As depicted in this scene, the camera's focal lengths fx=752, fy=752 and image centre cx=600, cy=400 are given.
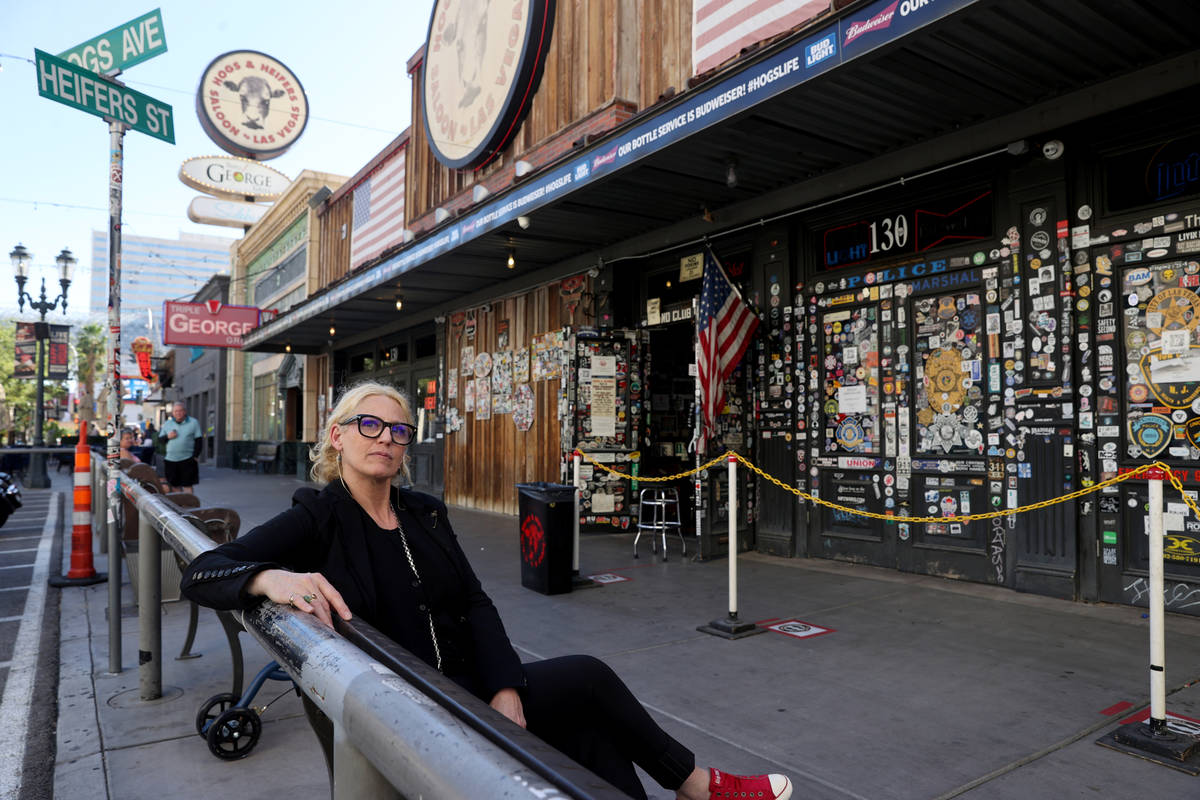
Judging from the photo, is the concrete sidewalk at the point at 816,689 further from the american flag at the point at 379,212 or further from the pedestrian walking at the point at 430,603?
the american flag at the point at 379,212

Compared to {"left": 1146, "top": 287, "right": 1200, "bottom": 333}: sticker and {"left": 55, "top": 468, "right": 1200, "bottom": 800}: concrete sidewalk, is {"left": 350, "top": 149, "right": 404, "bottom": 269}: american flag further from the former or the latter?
{"left": 1146, "top": 287, "right": 1200, "bottom": 333}: sticker

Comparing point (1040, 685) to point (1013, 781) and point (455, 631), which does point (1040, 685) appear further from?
point (455, 631)

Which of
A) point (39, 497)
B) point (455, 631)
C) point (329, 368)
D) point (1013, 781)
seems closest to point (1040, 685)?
point (1013, 781)

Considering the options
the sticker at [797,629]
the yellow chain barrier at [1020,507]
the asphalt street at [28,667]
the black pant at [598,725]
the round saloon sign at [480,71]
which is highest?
the round saloon sign at [480,71]

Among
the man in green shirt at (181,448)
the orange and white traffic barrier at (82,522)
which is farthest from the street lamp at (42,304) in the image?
the orange and white traffic barrier at (82,522)

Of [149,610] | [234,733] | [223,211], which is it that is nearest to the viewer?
[234,733]

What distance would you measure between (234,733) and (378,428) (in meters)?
2.11

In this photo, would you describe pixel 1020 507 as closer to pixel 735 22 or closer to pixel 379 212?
pixel 735 22

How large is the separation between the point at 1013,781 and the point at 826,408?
534 centimetres

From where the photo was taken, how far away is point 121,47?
683 centimetres

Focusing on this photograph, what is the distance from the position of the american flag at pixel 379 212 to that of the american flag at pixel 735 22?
31.1 ft

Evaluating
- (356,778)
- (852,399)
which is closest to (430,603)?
(356,778)

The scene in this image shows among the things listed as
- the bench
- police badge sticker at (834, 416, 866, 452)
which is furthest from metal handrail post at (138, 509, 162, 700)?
the bench

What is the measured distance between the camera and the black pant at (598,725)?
2348mm
